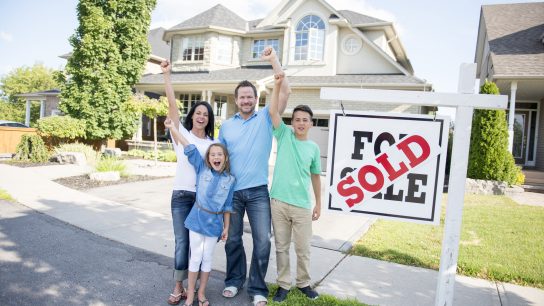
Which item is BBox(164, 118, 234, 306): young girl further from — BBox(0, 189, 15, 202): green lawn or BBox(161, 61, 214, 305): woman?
BBox(0, 189, 15, 202): green lawn

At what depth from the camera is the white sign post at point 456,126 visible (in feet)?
7.01

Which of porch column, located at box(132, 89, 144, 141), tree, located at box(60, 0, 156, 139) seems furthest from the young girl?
porch column, located at box(132, 89, 144, 141)

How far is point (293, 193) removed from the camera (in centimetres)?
317

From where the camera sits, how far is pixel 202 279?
3.12 meters

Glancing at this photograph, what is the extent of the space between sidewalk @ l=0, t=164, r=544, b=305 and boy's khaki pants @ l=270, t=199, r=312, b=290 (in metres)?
0.50

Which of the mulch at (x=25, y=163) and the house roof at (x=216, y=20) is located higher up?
the house roof at (x=216, y=20)

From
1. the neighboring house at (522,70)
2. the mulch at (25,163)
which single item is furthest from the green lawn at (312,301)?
the mulch at (25,163)

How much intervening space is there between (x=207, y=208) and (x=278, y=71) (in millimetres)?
1283

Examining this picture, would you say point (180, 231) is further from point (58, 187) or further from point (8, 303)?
point (58, 187)

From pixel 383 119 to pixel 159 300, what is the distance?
2.47m

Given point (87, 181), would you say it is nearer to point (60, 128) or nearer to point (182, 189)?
point (60, 128)

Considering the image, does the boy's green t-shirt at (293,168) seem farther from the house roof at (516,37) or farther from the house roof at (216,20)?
the house roof at (216,20)

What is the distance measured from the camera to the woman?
10.5ft

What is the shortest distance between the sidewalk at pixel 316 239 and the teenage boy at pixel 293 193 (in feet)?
1.72
